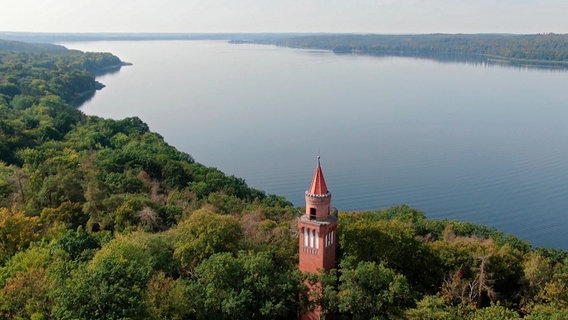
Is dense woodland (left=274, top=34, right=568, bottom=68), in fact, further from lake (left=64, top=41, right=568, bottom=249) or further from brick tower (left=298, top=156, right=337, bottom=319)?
brick tower (left=298, top=156, right=337, bottom=319)

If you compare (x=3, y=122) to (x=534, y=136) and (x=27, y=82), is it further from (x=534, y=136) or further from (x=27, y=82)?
(x=534, y=136)

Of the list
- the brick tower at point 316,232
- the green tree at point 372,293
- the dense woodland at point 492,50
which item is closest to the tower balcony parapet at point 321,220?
the brick tower at point 316,232

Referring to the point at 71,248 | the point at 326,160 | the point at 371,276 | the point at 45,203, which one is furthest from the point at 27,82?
the point at 371,276

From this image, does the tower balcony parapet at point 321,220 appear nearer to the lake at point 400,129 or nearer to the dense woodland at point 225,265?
the dense woodland at point 225,265

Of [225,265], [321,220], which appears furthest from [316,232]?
[225,265]

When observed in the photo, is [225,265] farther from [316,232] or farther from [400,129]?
[400,129]
